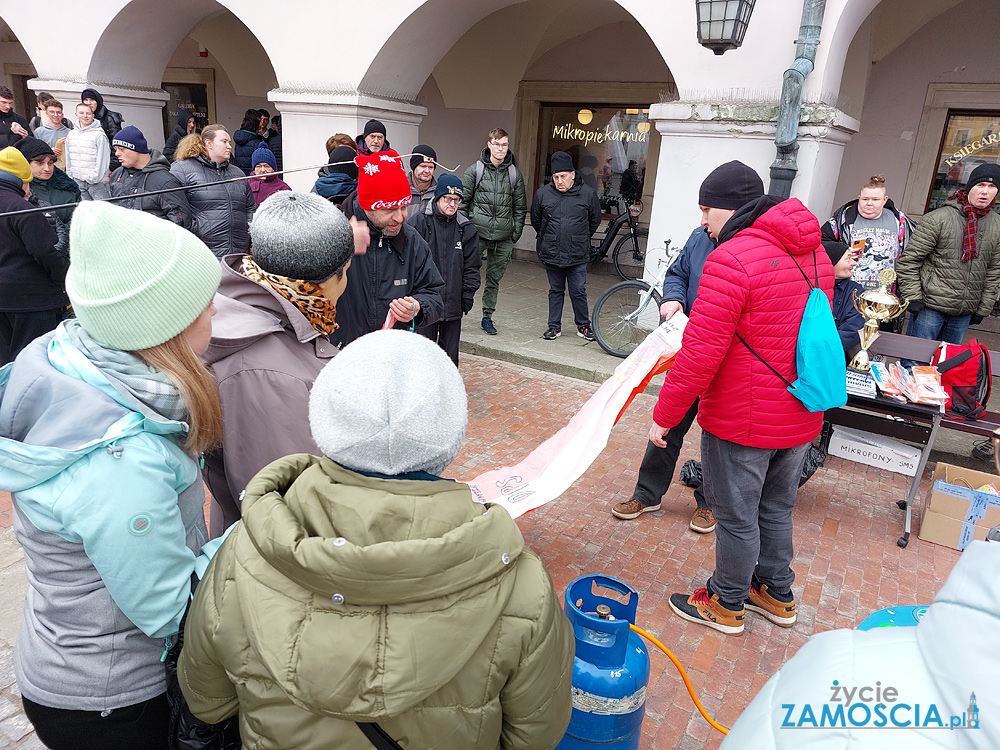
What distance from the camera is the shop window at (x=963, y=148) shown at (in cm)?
843

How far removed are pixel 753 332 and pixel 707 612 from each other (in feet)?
4.54

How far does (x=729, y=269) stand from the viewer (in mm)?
2611

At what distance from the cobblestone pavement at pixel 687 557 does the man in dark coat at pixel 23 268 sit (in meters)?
1.49

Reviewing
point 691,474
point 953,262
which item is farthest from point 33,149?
point 953,262

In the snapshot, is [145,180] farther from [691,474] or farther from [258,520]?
[258,520]

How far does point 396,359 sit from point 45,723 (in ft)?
3.94

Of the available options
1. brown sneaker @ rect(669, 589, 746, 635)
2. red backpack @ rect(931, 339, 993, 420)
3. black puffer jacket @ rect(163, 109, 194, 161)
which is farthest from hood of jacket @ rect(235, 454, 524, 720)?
black puffer jacket @ rect(163, 109, 194, 161)

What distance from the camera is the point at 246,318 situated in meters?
1.76

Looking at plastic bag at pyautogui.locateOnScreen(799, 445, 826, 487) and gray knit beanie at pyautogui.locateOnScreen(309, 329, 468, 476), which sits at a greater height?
gray knit beanie at pyautogui.locateOnScreen(309, 329, 468, 476)

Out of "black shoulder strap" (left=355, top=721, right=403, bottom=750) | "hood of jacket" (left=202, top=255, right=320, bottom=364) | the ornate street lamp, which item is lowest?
"black shoulder strap" (left=355, top=721, right=403, bottom=750)

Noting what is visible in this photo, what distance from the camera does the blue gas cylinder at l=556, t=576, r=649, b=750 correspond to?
1991 millimetres

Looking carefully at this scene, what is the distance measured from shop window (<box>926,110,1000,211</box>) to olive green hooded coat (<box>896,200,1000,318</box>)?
3.22 meters

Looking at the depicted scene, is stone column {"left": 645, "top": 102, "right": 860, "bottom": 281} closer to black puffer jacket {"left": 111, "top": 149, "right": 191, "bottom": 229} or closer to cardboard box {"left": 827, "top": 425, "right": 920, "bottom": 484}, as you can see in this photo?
cardboard box {"left": 827, "top": 425, "right": 920, "bottom": 484}

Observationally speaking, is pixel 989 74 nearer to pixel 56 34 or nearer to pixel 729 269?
pixel 729 269
